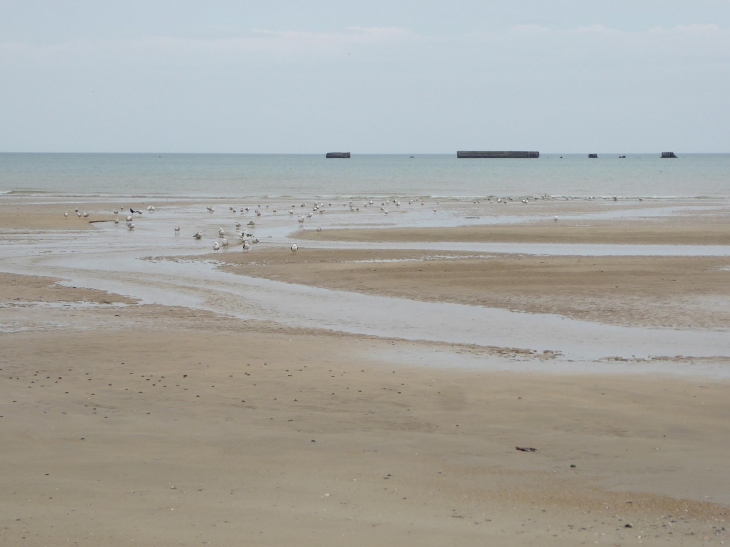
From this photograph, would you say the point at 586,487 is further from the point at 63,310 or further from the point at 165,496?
the point at 63,310

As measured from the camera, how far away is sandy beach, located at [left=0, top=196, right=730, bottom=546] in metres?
5.74

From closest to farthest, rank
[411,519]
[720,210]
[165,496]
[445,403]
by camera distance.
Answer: [411,519] → [165,496] → [445,403] → [720,210]

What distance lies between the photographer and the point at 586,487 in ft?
20.7

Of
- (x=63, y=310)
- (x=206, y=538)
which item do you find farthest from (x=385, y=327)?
(x=206, y=538)

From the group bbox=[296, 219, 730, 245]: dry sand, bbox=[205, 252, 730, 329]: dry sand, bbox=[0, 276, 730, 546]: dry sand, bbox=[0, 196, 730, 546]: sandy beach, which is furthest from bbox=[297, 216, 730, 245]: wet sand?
bbox=[0, 276, 730, 546]: dry sand

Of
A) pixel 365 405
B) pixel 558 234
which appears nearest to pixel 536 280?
pixel 365 405

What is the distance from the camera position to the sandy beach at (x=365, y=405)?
574 cm

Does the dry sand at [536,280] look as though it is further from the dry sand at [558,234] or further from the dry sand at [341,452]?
the dry sand at [341,452]

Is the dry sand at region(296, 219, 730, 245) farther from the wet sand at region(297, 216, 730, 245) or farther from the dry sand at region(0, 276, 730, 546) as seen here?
the dry sand at region(0, 276, 730, 546)

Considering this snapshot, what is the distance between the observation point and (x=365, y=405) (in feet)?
27.7

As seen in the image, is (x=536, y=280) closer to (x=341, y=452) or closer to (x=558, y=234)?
(x=558, y=234)

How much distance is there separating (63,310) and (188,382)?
227 inches

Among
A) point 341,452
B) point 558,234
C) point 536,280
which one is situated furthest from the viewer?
point 558,234

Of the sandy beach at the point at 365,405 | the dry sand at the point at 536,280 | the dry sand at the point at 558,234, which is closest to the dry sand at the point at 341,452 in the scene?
the sandy beach at the point at 365,405
